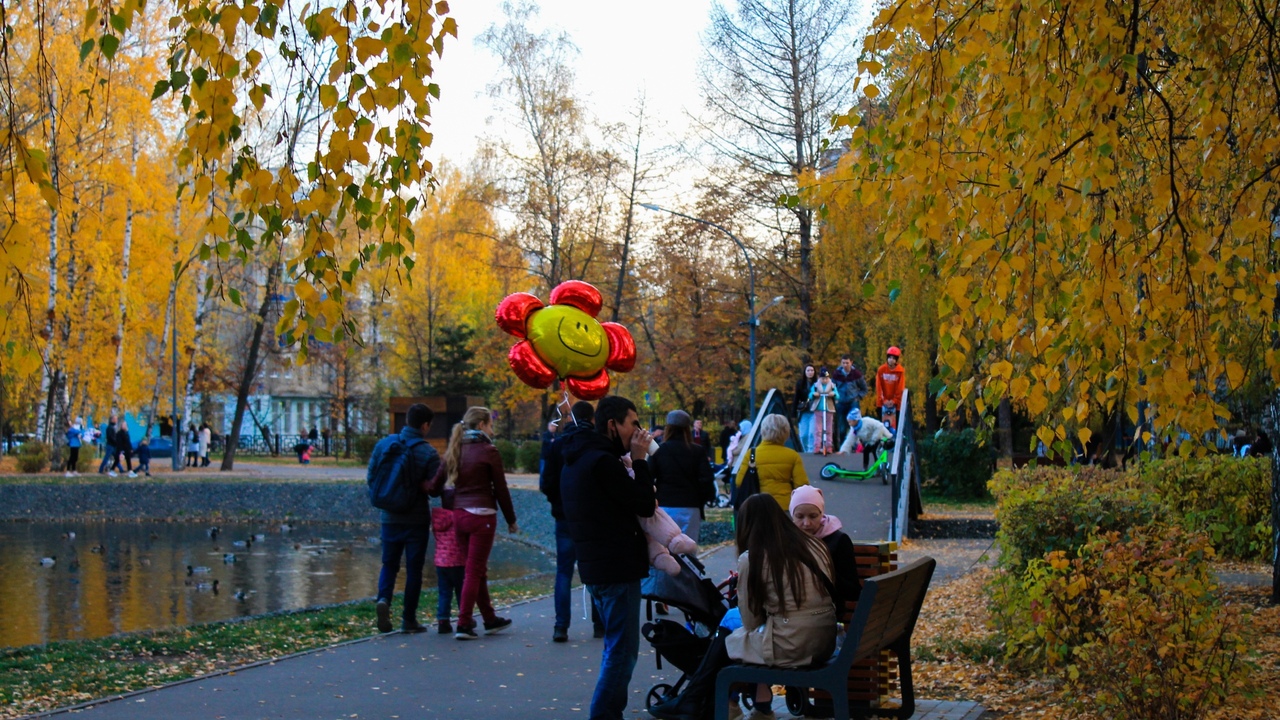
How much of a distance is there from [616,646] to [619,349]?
26.6 ft

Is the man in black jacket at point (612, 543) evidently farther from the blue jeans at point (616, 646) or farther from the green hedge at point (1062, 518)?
the green hedge at point (1062, 518)

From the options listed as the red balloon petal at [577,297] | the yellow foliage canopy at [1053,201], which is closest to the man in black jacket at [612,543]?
the yellow foliage canopy at [1053,201]

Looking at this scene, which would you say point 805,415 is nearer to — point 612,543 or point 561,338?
point 561,338

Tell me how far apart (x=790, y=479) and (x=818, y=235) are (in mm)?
26146

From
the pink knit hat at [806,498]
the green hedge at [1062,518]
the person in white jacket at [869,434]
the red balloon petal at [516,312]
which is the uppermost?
the red balloon petal at [516,312]

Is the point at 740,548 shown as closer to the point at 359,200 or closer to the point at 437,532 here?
the point at 359,200

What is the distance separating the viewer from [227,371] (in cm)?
5428

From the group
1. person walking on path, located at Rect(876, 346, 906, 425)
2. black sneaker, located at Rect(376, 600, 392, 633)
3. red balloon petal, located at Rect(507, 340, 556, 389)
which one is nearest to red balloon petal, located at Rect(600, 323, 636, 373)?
red balloon petal, located at Rect(507, 340, 556, 389)

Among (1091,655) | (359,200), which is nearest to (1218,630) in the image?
(1091,655)

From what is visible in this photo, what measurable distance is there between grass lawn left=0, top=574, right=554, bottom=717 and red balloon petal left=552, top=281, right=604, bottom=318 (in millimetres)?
4057

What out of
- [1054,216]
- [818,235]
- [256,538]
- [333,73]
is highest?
[818,235]

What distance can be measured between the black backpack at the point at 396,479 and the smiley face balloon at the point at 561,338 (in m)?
3.32

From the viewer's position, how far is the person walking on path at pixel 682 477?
33.9 ft

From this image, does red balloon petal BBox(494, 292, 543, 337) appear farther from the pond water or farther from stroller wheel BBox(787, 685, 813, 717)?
stroller wheel BBox(787, 685, 813, 717)
